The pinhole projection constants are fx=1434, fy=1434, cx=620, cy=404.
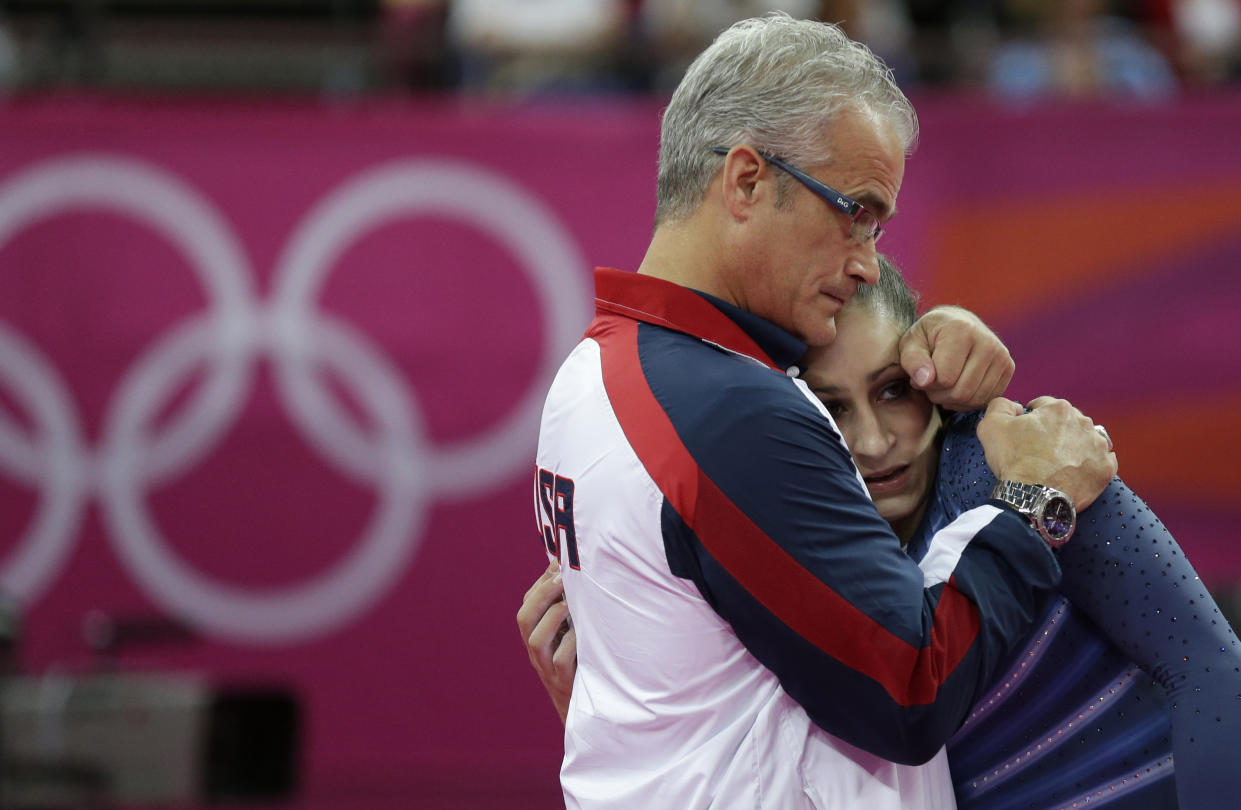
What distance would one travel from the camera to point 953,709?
6.07ft

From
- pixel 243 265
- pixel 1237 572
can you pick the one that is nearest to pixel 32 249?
pixel 243 265

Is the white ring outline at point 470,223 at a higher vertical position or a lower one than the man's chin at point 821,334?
lower

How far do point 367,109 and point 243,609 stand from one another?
221cm

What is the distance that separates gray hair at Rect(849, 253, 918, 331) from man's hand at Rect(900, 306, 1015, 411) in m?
0.12

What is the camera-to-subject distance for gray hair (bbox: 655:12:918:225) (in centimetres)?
206

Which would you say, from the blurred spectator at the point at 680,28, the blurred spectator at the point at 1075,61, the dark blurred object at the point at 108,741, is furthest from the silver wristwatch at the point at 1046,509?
the blurred spectator at the point at 1075,61

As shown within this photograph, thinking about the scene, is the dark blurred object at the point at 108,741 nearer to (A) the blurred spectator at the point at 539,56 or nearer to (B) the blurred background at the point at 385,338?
(B) the blurred background at the point at 385,338

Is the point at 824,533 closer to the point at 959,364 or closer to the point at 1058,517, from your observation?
the point at 1058,517

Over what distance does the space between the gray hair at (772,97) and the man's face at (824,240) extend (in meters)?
0.03

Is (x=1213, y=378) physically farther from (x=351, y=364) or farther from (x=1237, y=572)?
(x=351, y=364)

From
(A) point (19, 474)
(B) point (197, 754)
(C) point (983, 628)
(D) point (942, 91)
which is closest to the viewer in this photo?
(C) point (983, 628)

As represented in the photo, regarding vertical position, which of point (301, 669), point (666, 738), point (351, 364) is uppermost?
point (666, 738)

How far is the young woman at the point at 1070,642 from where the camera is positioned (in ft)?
6.47

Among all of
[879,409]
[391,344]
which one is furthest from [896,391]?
[391,344]
